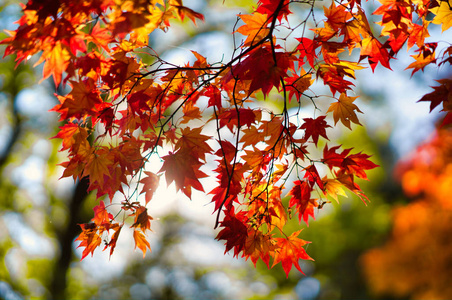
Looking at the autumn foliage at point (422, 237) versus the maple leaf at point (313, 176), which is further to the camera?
the autumn foliage at point (422, 237)

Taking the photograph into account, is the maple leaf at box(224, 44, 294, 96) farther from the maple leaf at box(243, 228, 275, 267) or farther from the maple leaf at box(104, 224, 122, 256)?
the maple leaf at box(104, 224, 122, 256)

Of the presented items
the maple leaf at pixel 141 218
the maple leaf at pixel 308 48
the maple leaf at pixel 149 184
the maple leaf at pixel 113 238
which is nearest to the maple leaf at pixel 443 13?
the maple leaf at pixel 308 48

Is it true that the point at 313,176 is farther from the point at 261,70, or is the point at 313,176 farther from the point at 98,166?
the point at 98,166

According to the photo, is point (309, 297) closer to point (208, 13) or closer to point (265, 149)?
point (208, 13)

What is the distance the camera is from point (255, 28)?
1141mm

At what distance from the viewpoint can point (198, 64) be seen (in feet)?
4.33

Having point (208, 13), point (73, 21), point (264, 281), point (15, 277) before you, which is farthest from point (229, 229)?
point (264, 281)

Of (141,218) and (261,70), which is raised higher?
(261,70)

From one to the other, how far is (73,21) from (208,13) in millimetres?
4886

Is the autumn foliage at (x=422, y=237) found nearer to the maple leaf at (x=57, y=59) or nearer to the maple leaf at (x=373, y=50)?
the maple leaf at (x=373, y=50)

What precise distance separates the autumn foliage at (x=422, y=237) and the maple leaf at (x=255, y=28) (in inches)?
254

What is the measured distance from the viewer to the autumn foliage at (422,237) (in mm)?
6406

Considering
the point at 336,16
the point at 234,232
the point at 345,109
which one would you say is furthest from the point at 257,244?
the point at 336,16

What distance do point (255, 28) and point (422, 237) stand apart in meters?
7.09
